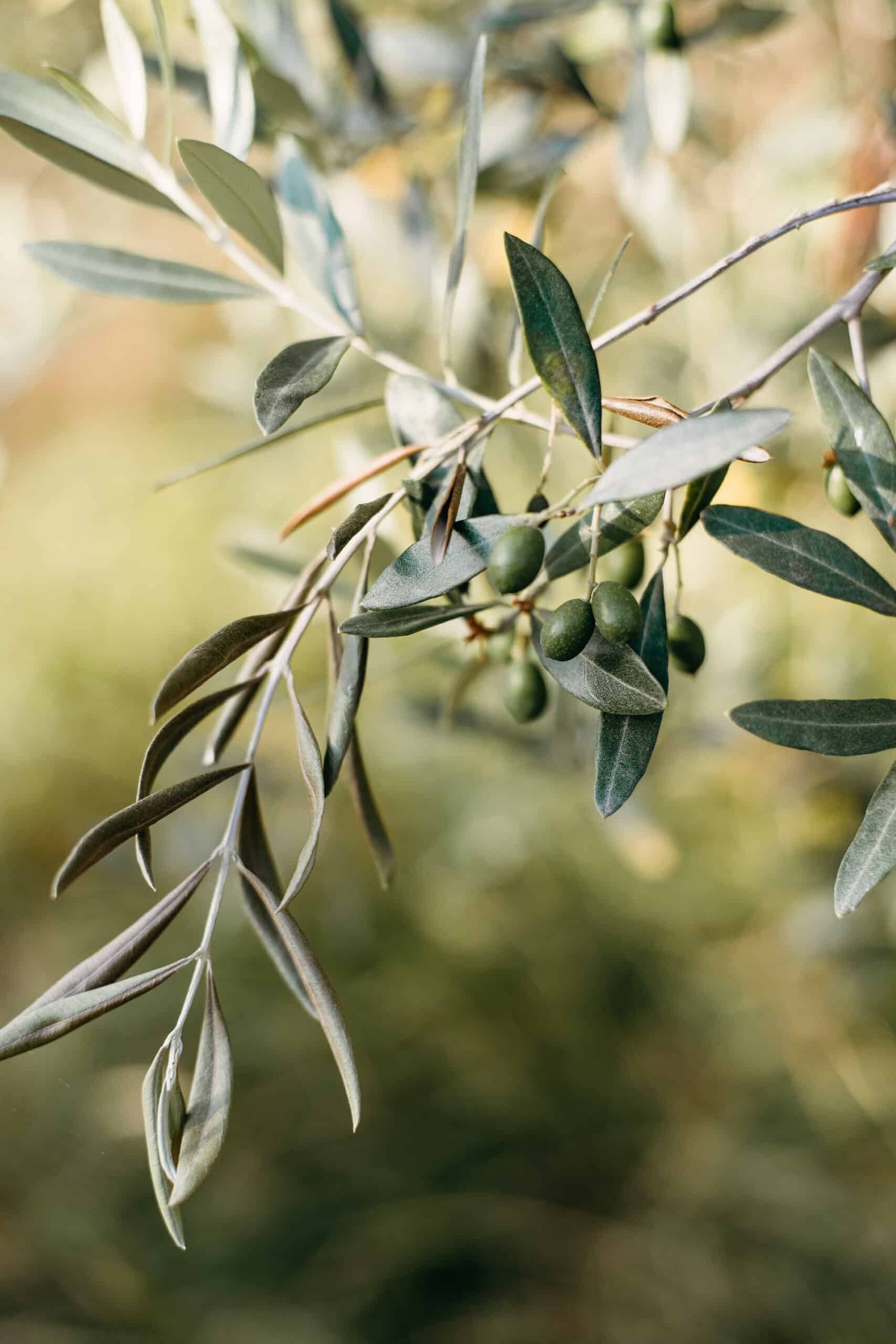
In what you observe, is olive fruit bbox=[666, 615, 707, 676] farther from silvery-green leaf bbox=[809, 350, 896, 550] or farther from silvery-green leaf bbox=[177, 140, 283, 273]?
silvery-green leaf bbox=[177, 140, 283, 273]

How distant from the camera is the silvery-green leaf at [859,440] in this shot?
0.26 m

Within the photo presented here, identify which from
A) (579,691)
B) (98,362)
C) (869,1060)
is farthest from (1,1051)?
(98,362)

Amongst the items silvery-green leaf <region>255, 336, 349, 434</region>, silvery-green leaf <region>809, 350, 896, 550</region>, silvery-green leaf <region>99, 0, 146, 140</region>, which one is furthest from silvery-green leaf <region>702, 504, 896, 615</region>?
silvery-green leaf <region>99, 0, 146, 140</region>

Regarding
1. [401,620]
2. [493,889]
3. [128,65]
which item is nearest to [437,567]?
[401,620]

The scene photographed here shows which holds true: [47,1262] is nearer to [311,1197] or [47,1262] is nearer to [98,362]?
[311,1197]

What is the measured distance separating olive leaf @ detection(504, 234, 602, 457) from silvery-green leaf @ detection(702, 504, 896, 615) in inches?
1.7

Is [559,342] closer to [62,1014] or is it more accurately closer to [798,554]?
[798,554]

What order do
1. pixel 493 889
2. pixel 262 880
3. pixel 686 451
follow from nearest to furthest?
pixel 686 451 < pixel 262 880 < pixel 493 889

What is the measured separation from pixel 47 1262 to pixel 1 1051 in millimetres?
1283

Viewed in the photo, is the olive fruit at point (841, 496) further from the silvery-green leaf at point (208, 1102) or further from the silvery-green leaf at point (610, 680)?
the silvery-green leaf at point (208, 1102)

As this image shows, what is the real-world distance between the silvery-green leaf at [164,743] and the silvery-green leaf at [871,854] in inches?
7.3

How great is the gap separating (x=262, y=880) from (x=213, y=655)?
0.09 m

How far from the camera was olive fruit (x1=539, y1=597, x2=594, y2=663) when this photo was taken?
0.82 ft

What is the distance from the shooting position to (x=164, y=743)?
0.29m
